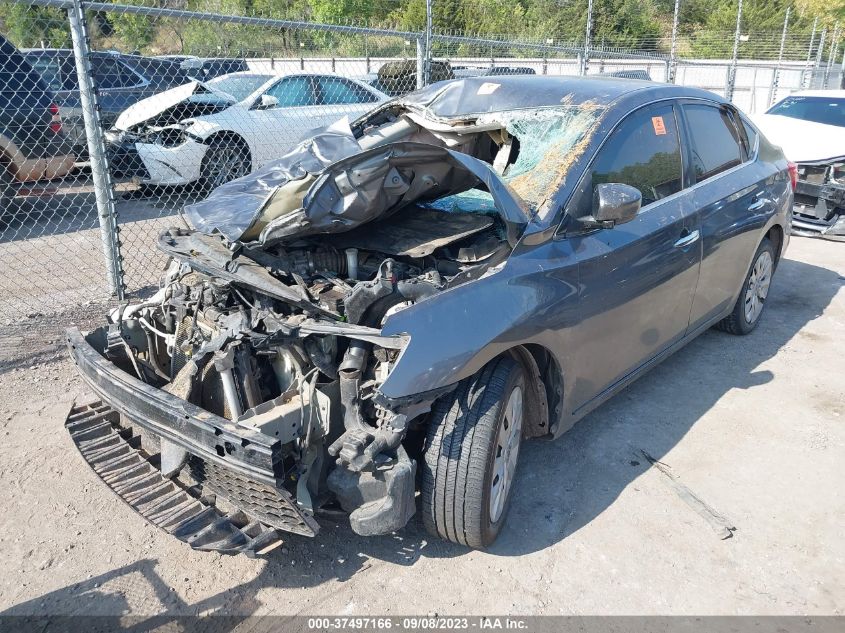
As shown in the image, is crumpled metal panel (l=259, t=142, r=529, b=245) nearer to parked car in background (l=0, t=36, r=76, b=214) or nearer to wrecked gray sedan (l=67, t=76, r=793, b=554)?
wrecked gray sedan (l=67, t=76, r=793, b=554)

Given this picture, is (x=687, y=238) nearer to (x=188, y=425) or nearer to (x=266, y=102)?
(x=188, y=425)

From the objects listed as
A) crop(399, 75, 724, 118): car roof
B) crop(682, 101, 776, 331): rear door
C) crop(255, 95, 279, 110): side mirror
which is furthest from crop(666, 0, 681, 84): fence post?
crop(399, 75, 724, 118): car roof

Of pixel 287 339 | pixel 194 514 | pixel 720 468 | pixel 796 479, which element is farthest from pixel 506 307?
pixel 796 479

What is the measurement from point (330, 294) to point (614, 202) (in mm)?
1348

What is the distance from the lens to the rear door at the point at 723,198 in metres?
4.09

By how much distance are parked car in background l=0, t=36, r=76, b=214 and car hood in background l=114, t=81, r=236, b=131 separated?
1008 mm

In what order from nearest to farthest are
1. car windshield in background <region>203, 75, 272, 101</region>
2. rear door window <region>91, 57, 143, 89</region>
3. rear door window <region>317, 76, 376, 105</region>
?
rear door window <region>317, 76, 376, 105</region>, car windshield in background <region>203, 75, 272, 101</region>, rear door window <region>91, 57, 143, 89</region>

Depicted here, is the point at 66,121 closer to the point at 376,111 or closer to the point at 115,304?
the point at 115,304

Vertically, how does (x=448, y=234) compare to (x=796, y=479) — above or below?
above

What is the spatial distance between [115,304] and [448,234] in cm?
350

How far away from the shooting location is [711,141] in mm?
4348

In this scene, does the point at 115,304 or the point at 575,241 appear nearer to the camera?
the point at 575,241

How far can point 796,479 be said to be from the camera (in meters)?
3.45

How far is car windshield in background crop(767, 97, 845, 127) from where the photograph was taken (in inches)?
345
